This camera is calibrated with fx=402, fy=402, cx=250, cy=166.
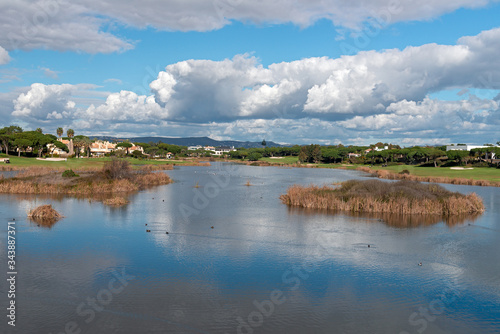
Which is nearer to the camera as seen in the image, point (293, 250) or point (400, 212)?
point (293, 250)

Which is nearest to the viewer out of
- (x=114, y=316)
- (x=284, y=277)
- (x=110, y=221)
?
(x=114, y=316)

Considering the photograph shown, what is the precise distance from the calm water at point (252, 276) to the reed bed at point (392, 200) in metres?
5.00

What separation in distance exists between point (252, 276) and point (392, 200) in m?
24.6

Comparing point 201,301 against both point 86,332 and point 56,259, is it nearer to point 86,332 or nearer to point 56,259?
point 86,332

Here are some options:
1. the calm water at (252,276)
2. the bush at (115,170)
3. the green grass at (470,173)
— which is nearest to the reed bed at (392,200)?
the calm water at (252,276)

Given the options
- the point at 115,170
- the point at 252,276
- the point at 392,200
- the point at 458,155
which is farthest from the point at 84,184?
the point at 458,155

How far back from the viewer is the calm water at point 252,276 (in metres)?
15.0

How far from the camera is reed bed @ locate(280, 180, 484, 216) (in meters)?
39.8

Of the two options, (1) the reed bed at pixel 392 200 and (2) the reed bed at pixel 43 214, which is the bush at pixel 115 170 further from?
(1) the reed bed at pixel 392 200

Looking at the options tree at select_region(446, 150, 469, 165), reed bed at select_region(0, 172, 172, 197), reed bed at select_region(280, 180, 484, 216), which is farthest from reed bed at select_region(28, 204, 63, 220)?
tree at select_region(446, 150, 469, 165)

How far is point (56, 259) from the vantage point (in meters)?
22.0

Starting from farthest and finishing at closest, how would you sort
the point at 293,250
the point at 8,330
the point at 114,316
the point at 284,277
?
the point at 293,250 < the point at 284,277 < the point at 114,316 < the point at 8,330

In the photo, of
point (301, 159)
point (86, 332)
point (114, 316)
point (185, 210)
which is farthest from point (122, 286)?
point (301, 159)

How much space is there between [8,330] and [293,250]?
15.9 meters
